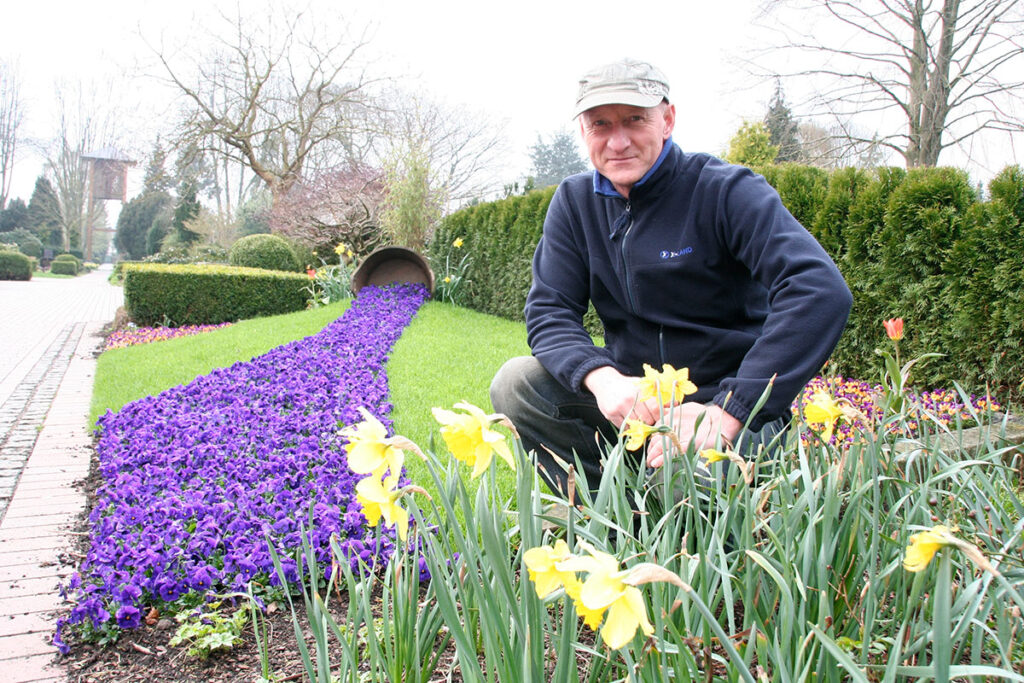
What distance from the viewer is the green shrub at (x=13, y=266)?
74.0 ft

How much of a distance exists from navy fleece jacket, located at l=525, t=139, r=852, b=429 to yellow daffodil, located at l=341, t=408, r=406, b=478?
831 millimetres

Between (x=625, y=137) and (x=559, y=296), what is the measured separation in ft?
1.55

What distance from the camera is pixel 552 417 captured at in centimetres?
192

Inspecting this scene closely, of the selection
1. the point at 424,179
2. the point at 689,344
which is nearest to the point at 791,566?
the point at 689,344

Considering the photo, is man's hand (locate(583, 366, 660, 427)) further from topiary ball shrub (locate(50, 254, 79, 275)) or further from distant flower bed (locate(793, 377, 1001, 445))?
topiary ball shrub (locate(50, 254, 79, 275))

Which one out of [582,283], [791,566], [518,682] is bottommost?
[518,682]

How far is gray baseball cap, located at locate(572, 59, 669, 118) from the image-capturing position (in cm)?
168

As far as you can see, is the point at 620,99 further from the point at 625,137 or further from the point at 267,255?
the point at 267,255

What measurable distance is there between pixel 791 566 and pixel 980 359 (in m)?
3.31

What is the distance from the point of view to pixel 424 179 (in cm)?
1038

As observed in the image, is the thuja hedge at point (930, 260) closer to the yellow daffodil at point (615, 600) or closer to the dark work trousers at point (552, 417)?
the dark work trousers at point (552, 417)

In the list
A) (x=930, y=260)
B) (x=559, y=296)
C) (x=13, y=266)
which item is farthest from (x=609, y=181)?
(x=13, y=266)

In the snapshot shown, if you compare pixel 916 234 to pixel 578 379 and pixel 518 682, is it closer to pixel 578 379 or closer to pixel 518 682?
pixel 578 379

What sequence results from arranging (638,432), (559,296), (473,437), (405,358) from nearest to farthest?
1. (473,437)
2. (638,432)
3. (559,296)
4. (405,358)
